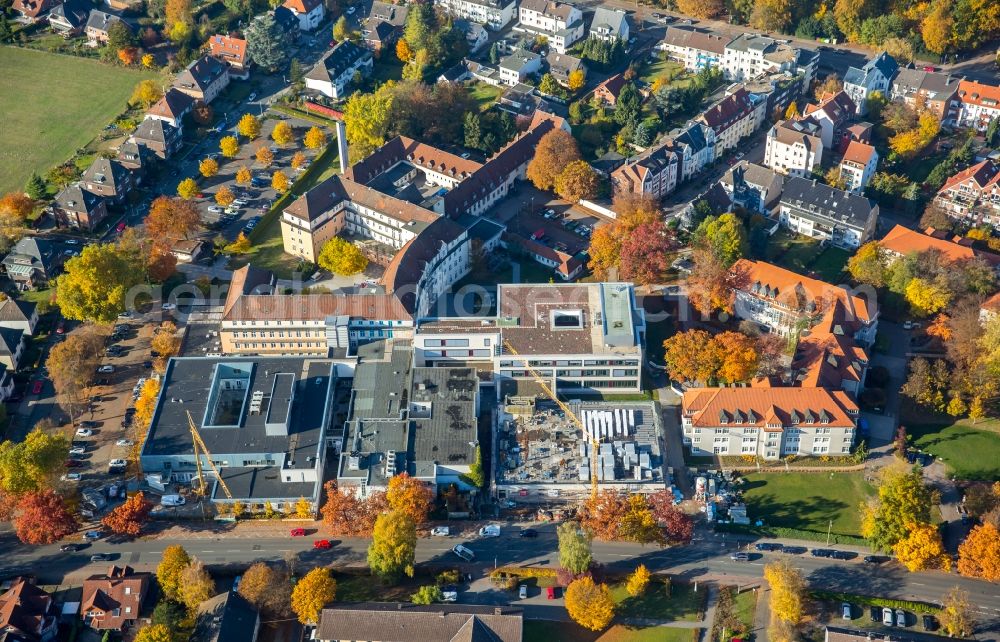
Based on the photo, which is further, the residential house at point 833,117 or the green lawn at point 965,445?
the residential house at point 833,117

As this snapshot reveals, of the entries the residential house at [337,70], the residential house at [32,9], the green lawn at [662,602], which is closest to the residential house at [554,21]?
the residential house at [337,70]

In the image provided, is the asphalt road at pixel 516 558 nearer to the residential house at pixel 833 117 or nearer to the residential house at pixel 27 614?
the residential house at pixel 27 614

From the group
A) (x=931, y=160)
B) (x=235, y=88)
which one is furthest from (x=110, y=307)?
(x=931, y=160)

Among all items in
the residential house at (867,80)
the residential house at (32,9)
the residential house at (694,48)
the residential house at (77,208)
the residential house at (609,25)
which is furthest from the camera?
the residential house at (32,9)

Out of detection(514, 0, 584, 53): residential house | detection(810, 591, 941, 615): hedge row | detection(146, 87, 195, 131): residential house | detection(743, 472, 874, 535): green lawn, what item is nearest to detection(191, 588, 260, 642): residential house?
detection(743, 472, 874, 535): green lawn

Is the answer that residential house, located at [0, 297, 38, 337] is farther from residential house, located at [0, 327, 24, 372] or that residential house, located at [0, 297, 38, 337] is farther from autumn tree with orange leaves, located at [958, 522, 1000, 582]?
autumn tree with orange leaves, located at [958, 522, 1000, 582]

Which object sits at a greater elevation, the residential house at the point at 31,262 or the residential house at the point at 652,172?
the residential house at the point at 652,172

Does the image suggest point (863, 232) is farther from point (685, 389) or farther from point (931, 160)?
point (685, 389)
